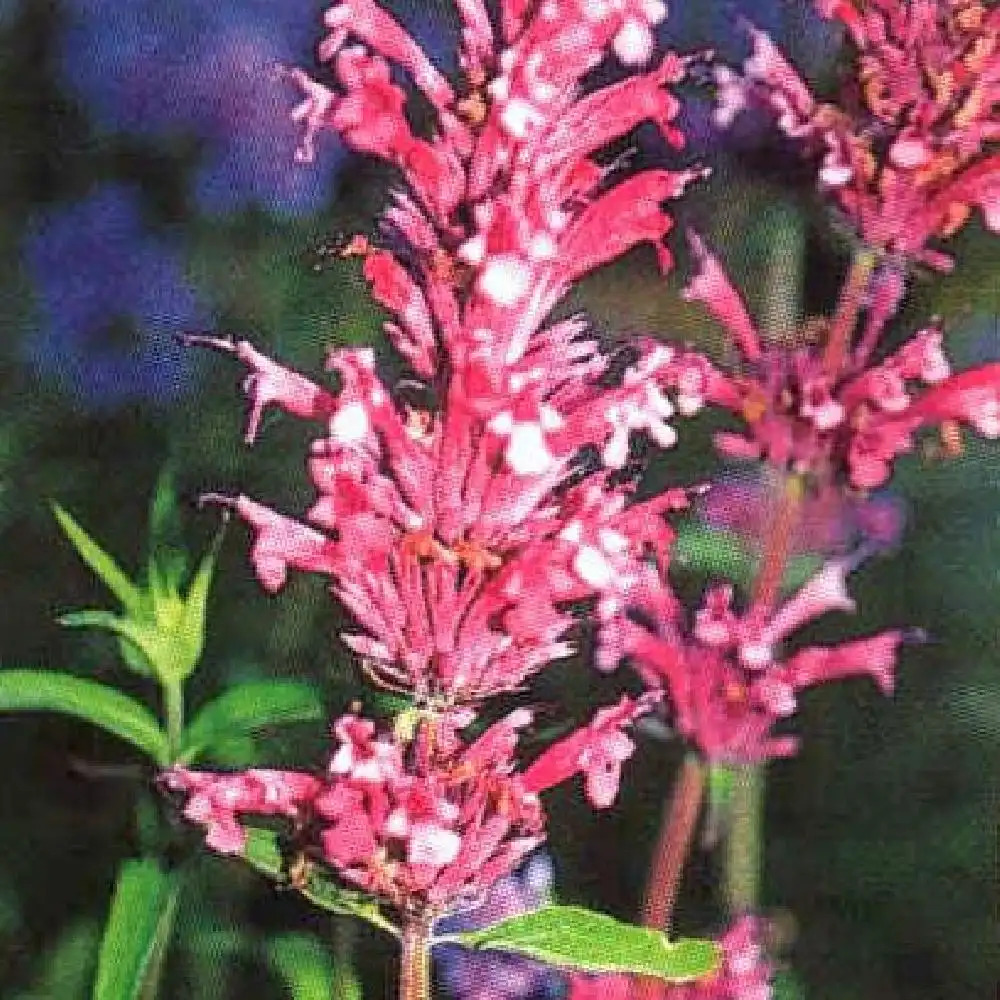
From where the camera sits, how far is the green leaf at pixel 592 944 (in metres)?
0.44

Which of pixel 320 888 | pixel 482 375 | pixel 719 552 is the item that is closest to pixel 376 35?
pixel 482 375

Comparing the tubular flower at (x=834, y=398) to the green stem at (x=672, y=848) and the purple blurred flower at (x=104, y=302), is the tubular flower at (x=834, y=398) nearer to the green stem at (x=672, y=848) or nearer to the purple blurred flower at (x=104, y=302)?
the green stem at (x=672, y=848)

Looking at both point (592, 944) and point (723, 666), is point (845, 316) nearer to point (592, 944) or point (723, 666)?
point (723, 666)

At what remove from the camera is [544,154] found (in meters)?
0.40

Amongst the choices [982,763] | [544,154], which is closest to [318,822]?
[544,154]

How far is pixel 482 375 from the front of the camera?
390 millimetres

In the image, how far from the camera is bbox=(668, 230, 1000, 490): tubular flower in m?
0.55

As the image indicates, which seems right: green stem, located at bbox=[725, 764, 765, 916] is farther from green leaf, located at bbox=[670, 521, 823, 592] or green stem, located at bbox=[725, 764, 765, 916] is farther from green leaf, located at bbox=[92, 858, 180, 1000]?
green leaf, located at bbox=[92, 858, 180, 1000]

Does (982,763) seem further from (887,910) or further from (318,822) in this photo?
(318,822)

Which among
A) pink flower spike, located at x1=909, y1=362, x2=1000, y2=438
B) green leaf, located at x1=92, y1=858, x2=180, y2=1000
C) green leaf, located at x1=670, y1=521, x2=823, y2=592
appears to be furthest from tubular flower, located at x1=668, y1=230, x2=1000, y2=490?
green leaf, located at x1=92, y1=858, x2=180, y2=1000

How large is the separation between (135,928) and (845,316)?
0.89ft

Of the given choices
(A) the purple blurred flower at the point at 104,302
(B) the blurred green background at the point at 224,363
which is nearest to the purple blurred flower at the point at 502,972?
→ (B) the blurred green background at the point at 224,363

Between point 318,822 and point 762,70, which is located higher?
point 762,70

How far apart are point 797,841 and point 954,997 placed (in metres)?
0.10
